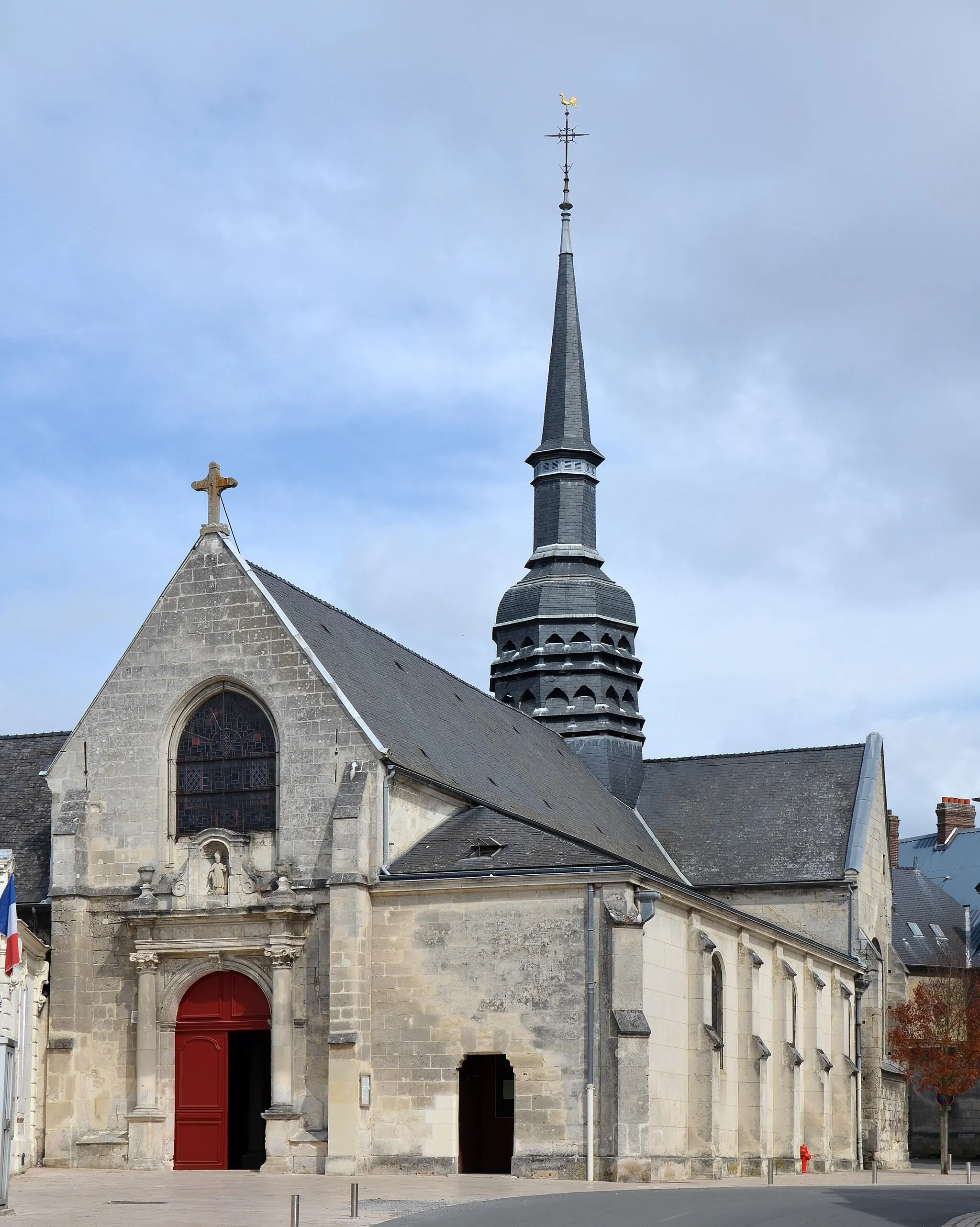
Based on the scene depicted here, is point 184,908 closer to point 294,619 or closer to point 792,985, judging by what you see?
point 294,619

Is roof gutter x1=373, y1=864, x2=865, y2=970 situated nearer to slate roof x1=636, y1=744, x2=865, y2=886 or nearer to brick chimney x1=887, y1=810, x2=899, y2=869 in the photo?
slate roof x1=636, y1=744, x2=865, y2=886

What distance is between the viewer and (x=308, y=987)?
3400 centimetres

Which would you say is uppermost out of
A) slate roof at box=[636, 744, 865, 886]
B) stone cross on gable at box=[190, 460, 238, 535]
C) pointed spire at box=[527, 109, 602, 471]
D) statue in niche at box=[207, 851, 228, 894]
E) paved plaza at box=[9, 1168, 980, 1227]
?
pointed spire at box=[527, 109, 602, 471]

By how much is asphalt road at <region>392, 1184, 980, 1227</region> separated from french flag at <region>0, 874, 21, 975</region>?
6.05 metres

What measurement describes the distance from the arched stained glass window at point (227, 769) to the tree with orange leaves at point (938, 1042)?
79.0ft

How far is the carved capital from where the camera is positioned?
33.9m


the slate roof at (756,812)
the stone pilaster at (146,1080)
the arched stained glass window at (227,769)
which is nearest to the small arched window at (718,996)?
the arched stained glass window at (227,769)

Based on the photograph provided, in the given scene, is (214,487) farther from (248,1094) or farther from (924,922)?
(924,922)

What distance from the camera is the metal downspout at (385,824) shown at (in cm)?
3419

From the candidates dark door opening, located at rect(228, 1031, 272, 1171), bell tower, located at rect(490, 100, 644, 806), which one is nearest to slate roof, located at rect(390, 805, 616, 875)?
dark door opening, located at rect(228, 1031, 272, 1171)

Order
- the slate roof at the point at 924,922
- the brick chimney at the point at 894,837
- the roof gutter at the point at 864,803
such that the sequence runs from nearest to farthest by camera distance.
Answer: the roof gutter at the point at 864,803 → the slate roof at the point at 924,922 → the brick chimney at the point at 894,837

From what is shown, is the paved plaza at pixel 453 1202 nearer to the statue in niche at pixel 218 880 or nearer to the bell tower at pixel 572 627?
the statue in niche at pixel 218 880

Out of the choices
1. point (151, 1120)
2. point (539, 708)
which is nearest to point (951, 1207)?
point (151, 1120)

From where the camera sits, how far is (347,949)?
109 feet
